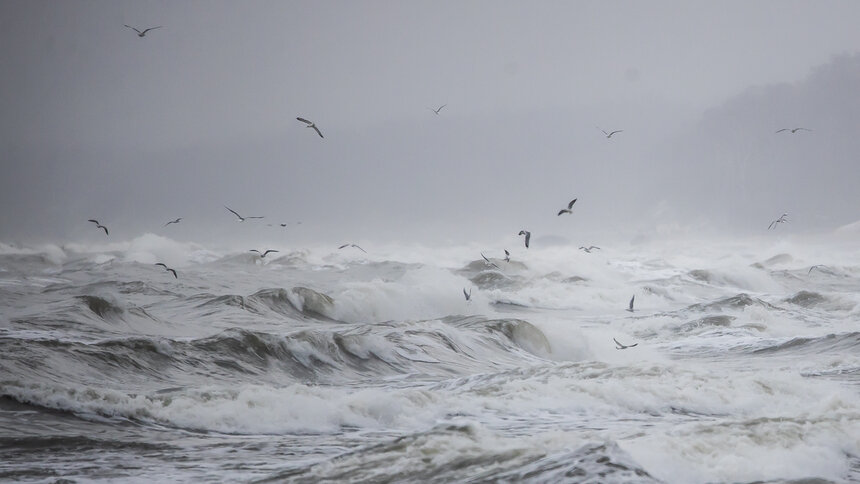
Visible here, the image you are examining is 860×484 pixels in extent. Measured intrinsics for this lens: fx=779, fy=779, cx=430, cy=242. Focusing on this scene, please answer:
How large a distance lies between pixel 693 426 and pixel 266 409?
459cm

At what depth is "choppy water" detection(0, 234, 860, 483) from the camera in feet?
21.1

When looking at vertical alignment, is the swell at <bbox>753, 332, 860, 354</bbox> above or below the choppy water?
below

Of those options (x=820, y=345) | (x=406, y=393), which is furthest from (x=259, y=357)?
(x=820, y=345)

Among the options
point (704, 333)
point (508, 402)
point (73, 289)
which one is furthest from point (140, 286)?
point (508, 402)

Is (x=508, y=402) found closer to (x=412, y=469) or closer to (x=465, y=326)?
(x=412, y=469)

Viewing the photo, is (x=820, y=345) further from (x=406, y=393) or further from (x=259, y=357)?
(x=259, y=357)

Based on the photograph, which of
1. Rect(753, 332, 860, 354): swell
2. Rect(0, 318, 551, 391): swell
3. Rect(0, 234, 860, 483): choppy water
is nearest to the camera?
Rect(0, 234, 860, 483): choppy water

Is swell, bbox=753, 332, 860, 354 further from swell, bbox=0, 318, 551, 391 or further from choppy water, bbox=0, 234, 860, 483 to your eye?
swell, bbox=0, 318, 551, 391

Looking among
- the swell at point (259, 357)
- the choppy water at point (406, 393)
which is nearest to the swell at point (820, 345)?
the choppy water at point (406, 393)

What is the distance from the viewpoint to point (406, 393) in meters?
9.70

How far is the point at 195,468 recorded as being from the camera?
6.60 m

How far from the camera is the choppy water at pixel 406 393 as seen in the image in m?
6.42

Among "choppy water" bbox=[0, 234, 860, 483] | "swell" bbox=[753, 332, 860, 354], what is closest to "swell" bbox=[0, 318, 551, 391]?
"choppy water" bbox=[0, 234, 860, 483]

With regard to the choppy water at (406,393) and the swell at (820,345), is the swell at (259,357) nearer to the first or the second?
the choppy water at (406,393)
